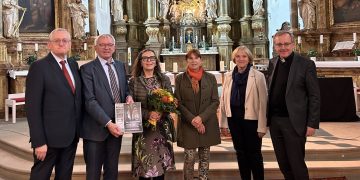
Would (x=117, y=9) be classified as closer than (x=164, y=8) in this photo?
Yes

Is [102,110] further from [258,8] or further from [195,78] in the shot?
[258,8]

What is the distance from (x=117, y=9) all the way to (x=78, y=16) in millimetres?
3685

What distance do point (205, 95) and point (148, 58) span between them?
74 centimetres

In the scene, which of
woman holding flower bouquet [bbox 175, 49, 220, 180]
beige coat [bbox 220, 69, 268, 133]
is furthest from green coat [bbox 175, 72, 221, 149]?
beige coat [bbox 220, 69, 268, 133]

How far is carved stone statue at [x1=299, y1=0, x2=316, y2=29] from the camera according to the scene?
38.7 ft

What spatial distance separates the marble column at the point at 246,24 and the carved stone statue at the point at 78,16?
21.2 ft

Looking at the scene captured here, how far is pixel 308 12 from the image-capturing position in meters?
11.8

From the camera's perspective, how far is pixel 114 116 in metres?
3.51

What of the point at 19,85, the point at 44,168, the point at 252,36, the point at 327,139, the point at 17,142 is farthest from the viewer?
the point at 252,36

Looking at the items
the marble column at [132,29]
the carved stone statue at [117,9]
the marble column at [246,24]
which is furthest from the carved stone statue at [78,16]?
the marble column at [246,24]

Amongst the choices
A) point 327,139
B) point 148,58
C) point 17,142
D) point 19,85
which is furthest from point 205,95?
point 19,85

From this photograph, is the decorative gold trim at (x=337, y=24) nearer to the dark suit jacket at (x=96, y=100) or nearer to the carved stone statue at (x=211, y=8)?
the carved stone statue at (x=211, y=8)

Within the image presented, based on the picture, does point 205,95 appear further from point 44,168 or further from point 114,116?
point 44,168

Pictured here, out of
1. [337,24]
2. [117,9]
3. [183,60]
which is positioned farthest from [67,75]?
[117,9]
